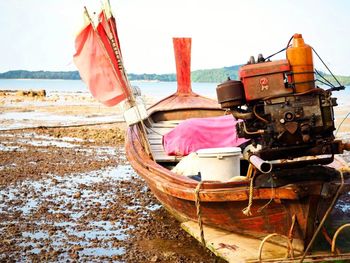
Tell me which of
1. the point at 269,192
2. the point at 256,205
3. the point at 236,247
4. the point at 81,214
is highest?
the point at 269,192

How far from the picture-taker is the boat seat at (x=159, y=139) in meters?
8.05

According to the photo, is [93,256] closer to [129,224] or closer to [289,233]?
[129,224]

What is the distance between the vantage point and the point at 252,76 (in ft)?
15.0

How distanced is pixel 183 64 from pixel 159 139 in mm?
3548

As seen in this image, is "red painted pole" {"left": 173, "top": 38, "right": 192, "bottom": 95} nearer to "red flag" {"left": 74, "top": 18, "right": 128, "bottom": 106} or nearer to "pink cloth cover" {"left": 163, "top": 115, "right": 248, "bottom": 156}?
"pink cloth cover" {"left": 163, "top": 115, "right": 248, "bottom": 156}

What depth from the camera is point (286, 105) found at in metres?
4.42

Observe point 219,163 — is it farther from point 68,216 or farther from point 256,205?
point 68,216

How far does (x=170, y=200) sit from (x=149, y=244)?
64 cm

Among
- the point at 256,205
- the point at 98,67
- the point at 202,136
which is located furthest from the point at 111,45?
the point at 256,205

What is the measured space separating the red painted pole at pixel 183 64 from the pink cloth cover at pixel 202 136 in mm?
4517

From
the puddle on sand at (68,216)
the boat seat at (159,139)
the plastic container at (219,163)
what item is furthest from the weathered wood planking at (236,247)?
the boat seat at (159,139)

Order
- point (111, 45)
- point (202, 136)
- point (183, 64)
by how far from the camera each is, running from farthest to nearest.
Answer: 1. point (183, 64)
2. point (202, 136)
3. point (111, 45)

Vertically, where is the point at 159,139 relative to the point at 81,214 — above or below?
above

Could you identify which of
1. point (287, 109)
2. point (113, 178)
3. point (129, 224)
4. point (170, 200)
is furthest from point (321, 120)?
point (113, 178)
